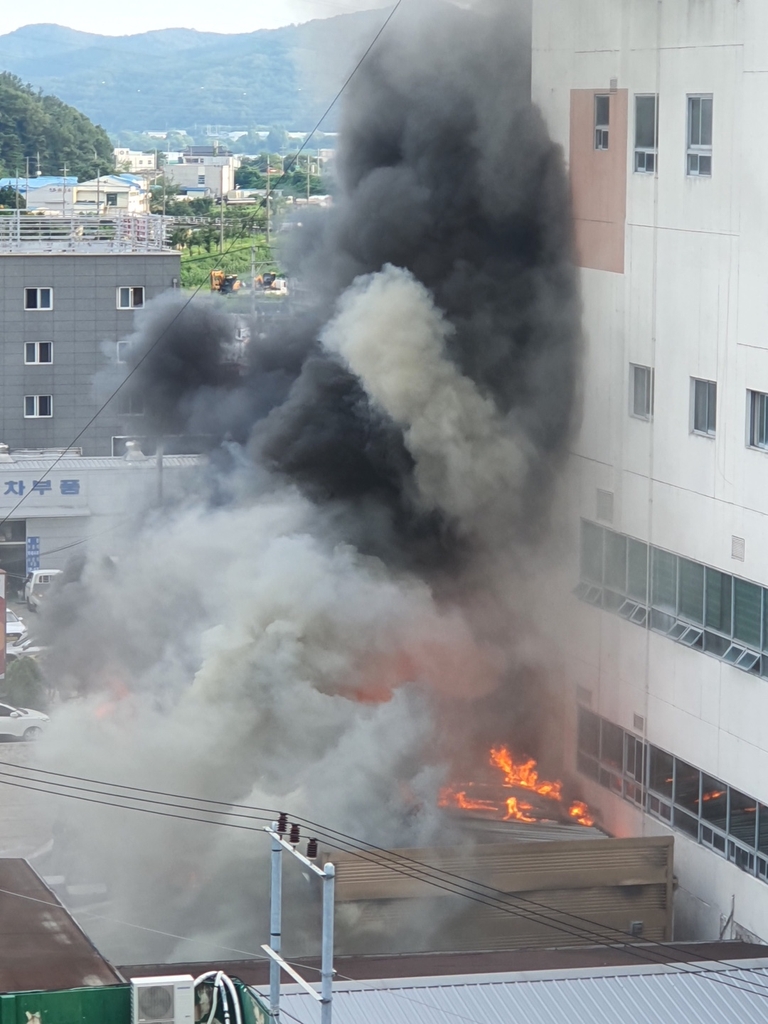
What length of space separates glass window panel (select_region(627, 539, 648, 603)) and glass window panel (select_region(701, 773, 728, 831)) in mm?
2388

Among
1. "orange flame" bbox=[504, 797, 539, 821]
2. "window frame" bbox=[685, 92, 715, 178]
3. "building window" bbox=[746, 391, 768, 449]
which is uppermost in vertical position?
"window frame" bbox=[685, 92, 715, 178]

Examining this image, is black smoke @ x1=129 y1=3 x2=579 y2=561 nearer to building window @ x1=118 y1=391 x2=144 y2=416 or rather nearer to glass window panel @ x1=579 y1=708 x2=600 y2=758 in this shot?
glass window panel @ x1=579 y1=708 x2=600 y2=758

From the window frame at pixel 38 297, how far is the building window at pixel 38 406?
2.15m

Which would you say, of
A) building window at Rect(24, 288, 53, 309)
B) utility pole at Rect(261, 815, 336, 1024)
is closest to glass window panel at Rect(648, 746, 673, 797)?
utility pole at Rect(261, 815, 336, 1024)

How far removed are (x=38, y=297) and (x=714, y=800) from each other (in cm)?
2727

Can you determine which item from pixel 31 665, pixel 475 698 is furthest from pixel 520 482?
pixel 31 665

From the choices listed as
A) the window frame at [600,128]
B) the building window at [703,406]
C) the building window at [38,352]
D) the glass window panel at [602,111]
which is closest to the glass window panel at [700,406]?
the building window at [703,406]

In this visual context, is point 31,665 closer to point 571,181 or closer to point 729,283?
point 571,181

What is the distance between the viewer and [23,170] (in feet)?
326

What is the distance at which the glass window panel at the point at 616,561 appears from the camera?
2098 cm

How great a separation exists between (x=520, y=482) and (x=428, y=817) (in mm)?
4596

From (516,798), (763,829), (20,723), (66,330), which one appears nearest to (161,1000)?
(763,829)

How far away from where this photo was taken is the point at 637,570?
20641 millimetres

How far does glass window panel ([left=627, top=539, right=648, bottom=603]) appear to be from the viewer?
20438 mm
